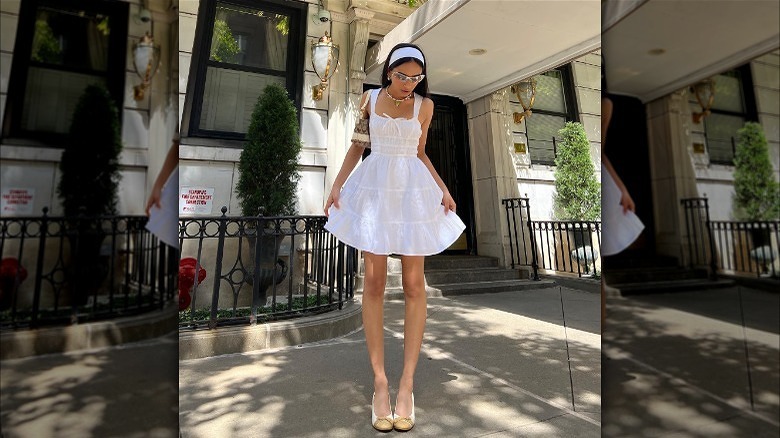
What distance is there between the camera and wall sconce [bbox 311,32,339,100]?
5.45ft

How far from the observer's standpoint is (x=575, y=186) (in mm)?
1457

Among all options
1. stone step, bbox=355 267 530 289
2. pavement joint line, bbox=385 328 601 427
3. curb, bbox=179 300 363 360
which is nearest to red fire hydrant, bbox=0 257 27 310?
stone step, bbox=355 267 530 289

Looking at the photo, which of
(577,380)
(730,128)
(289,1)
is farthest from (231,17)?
(577,380)

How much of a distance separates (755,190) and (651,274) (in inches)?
4.5

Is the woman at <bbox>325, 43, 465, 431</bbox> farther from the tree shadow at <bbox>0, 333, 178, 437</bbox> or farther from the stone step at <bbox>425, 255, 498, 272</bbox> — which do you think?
the tree shadow at <bbox>0, 333, 178, 437</bbox>

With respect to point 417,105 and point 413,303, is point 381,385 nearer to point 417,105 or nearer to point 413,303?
point 413,303

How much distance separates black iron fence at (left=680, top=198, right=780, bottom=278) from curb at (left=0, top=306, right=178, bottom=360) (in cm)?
52

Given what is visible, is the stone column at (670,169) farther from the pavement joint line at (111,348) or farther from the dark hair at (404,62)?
the dark hair at (404,62)

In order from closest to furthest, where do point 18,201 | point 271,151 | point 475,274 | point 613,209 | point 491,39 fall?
1. point 18,201
2. point 613,209
3. point 271,151
4. point 475,274
5. point 491,39

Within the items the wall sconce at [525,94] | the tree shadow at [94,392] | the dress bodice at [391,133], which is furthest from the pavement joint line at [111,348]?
the wall sconce at [525,94]

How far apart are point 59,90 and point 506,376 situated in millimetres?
1606

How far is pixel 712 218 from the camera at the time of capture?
1.22 feet

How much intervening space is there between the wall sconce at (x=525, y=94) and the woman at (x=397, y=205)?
51 centimetres

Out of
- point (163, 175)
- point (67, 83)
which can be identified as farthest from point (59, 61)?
point (163, 175)
